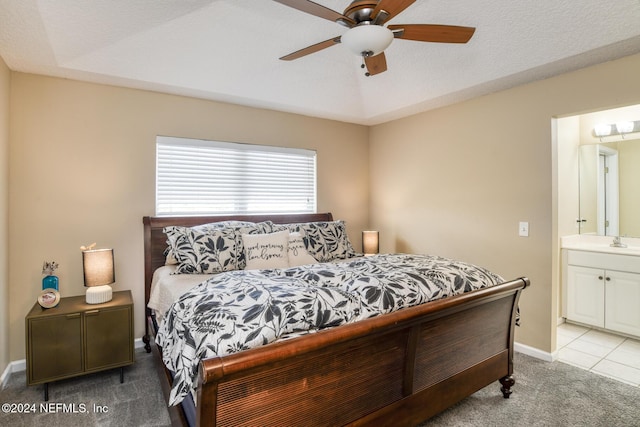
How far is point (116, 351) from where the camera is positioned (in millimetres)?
2564

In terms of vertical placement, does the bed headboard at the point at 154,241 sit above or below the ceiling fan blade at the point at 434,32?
below

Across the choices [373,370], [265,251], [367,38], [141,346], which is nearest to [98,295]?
[141,346]

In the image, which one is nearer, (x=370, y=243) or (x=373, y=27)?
(x=373, y=27)

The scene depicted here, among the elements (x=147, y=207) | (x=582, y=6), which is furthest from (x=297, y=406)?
(x=582, y=6)

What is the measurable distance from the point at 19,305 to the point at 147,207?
4.05 feet

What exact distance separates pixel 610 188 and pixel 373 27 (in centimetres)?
366

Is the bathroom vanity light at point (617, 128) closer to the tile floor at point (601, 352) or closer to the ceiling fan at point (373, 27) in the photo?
the tile floor at point (601, 352)

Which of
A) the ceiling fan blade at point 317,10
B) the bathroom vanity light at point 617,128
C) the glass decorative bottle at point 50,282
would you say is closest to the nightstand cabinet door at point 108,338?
the glass decorative bottle at point 50,282

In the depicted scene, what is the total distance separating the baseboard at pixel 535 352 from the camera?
9.70 feet

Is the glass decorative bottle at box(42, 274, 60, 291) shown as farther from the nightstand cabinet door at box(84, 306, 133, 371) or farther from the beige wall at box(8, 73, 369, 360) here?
the nightstand cabinet door at box(84, 306, 133, 371)

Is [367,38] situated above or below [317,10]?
below

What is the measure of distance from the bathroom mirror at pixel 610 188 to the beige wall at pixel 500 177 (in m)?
0.42

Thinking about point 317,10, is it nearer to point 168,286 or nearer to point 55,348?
point 168,286

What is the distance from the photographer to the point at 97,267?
8.77ft
